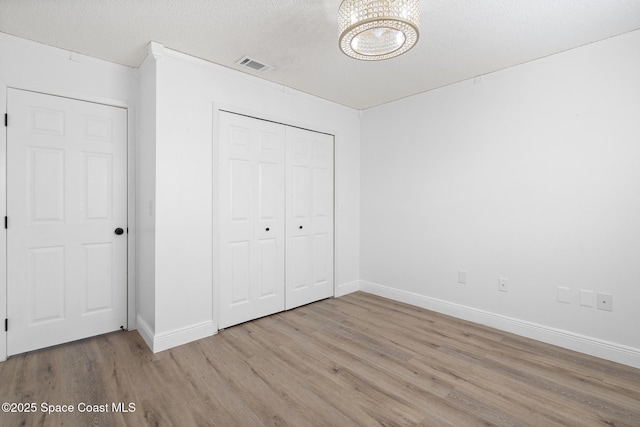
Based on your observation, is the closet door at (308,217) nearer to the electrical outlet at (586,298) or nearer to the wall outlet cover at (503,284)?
the wall outlet cover at (503,284)

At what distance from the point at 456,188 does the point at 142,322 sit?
3.44m

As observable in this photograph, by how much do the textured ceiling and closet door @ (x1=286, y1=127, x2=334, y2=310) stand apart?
0.97 m

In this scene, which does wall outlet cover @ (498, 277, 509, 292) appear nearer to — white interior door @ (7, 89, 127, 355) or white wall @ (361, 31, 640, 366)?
white wall @ (361, 31, 640, 366)

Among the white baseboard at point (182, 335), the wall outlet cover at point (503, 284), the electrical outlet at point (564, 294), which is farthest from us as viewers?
the wall outlet cover at point (503, 284)

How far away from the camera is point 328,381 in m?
2.07

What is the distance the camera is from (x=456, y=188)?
327 centimetres

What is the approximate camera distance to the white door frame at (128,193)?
2297mm

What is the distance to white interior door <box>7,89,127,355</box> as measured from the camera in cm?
237

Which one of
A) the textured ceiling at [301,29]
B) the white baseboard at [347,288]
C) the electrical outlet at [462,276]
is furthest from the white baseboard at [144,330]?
the electrical outlet at [462,276]

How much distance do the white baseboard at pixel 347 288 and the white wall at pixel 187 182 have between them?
172 cm

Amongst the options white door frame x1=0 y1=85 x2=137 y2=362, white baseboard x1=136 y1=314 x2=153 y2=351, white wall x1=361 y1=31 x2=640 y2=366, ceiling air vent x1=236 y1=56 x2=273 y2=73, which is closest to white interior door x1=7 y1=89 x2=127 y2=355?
white door frame x1=0 y1=85 x2=137 y2=362

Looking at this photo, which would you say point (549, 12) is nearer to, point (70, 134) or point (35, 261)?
point (70, 134)

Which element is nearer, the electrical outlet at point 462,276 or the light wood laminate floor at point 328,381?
the light wood laminate floor at point 328,381

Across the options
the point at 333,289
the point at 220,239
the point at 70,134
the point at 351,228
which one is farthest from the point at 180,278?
the point at 351,228
